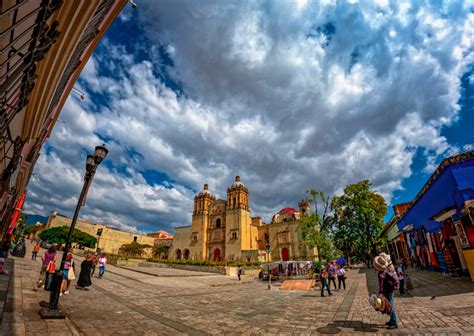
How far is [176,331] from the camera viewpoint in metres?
5.02

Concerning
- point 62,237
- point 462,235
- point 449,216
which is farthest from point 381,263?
point 62,237

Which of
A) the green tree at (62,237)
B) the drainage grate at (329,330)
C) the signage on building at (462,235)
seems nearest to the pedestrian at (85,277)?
the drainage grate at (329,330)

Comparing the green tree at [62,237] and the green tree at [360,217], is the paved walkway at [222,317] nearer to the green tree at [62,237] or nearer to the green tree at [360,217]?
the green tree at [360,217]

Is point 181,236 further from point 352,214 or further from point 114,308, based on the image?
point 114,308

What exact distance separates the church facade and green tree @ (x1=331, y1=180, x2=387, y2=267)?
10.9 meters

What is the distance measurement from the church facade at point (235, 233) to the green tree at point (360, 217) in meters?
10.9

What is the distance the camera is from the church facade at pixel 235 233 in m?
39.9

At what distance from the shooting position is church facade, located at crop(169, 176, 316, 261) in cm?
3994

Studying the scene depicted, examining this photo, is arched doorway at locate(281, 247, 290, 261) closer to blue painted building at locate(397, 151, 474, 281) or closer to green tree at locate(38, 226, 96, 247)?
blue painted building at locate(397, 151, 474, 281)

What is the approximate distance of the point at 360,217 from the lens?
2761cm

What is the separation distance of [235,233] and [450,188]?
1422 inches

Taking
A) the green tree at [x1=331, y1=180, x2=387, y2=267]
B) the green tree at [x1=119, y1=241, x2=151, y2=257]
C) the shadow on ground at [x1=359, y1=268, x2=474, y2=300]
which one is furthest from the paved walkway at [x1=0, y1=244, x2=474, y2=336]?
the green tree at [x1=119, y1=241, x2=151, y2=257]

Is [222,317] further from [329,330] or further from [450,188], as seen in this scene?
[450,188]

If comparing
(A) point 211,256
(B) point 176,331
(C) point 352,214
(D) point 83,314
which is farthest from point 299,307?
(A) point 211,256
